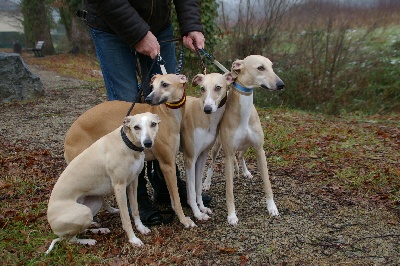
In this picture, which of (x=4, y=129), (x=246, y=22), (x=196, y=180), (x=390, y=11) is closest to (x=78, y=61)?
(x=246, y=22)

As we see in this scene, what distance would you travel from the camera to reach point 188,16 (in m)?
3.92

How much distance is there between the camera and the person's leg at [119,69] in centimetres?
363

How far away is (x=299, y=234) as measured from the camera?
349cm

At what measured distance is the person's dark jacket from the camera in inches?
132

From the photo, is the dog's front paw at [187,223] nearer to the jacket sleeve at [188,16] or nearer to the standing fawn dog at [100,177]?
the standing fawn dog at [100,177]

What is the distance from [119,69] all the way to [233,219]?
5.41ft

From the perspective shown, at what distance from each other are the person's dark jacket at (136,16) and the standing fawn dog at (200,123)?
61 cm

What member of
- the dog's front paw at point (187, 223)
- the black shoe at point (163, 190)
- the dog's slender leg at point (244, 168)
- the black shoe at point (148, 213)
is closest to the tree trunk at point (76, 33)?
the dog's slender leg at point (244, 168)

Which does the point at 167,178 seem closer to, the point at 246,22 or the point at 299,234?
the point at 299,234

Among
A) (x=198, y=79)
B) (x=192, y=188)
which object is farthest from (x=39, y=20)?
(x=192, y=188)

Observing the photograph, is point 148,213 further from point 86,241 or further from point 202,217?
point 86,241

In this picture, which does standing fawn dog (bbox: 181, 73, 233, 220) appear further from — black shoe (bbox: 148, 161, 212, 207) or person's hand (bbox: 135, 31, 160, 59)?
person's hand (bbox: 135, 31, 160, 59)

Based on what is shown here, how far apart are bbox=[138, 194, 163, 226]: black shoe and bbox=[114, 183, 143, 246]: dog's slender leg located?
0.37 meters

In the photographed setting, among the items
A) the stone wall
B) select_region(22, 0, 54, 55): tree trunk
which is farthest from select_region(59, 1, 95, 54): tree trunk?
the stone wall
